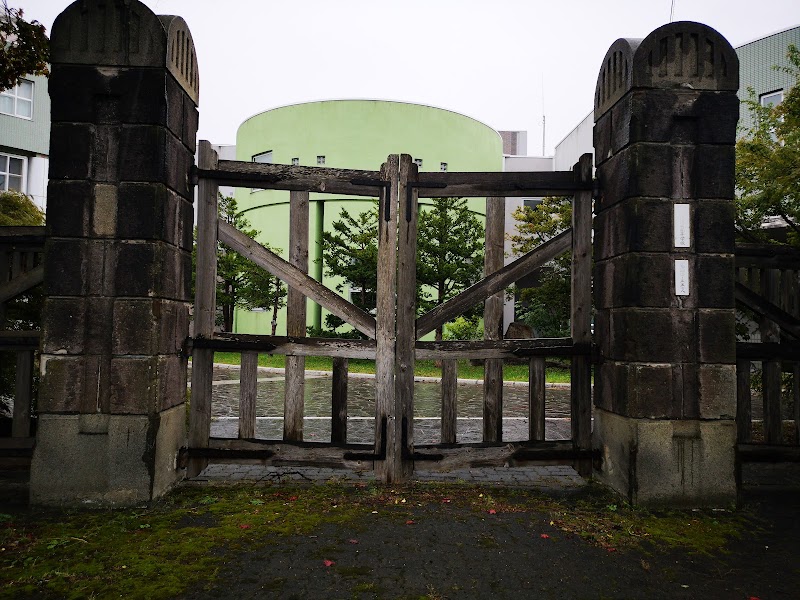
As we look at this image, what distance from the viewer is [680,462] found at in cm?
432

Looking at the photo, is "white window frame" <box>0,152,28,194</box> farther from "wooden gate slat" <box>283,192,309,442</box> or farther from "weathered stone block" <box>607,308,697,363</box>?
"weathered stone block" <box>607,308,697,363</box>

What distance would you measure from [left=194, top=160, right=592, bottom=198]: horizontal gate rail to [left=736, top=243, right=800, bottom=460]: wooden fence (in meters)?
1.66

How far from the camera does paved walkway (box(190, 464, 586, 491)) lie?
4844 millimetres

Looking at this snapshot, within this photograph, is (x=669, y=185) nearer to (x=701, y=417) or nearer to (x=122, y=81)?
(x=701, y=417)

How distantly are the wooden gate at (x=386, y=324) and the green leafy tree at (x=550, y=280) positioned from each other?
46.3ft

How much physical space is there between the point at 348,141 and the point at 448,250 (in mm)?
8232

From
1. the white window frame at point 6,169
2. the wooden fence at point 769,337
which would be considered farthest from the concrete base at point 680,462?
the white window frame at point 6,169

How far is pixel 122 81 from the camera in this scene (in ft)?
13.9

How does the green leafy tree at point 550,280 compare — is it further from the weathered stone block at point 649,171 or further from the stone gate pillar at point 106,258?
the stone gate pillar at point 106,258

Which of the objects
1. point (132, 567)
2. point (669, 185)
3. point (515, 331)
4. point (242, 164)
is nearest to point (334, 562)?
point (132, 567)

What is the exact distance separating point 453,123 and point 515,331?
1100 cm

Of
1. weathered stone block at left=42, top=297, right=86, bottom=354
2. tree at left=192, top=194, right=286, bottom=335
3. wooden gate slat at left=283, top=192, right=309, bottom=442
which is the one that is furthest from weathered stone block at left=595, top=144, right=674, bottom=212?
tree at left=192, top=194, right=286, bottom=335

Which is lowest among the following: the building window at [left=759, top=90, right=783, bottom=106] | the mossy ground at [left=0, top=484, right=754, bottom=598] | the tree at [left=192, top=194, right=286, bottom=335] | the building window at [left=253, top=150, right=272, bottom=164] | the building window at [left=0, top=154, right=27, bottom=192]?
the mossy ground at [left=0, top=484, right=754, bottom=598]

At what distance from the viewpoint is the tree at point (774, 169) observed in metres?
6.88
